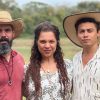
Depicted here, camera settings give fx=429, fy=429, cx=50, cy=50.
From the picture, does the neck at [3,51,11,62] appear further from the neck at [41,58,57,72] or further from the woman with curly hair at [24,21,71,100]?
the neck at [41,58,57,72]

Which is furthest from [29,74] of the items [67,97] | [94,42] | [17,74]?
[94,42]

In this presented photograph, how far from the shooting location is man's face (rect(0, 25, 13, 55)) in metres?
4.88

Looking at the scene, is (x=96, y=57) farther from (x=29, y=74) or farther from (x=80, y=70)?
(x=29, y=74)

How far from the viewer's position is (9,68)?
15.9 ft

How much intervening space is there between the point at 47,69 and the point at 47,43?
29cm

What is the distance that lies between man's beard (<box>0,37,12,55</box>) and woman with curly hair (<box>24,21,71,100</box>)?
0.28m

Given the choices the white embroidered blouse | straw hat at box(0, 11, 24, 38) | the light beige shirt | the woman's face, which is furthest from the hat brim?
the light beige shirt

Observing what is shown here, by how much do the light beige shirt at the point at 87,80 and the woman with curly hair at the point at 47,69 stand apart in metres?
0.14

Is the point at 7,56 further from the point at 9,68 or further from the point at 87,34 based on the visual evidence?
the point at 87,34

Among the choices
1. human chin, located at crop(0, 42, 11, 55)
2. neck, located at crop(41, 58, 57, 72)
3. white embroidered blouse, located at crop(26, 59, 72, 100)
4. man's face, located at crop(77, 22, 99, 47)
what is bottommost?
white embroidered blouse, located at crop(26, 59, 72, 100)

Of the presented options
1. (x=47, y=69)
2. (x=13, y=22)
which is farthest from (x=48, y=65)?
(x=13, y=22)

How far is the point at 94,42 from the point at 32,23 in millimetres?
44519

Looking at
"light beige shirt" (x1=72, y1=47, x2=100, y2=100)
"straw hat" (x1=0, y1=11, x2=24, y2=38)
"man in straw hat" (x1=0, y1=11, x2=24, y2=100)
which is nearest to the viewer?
"light beige shirt" (x1=72, y1=47, x2=100, y2=100)

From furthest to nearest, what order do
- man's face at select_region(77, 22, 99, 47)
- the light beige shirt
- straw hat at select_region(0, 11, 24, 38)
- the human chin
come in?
straw hat at select_region(0, 11, 24, 38) < the human chin < man's face at select_region(77, 22, 99, 47) < the light beige shirt
